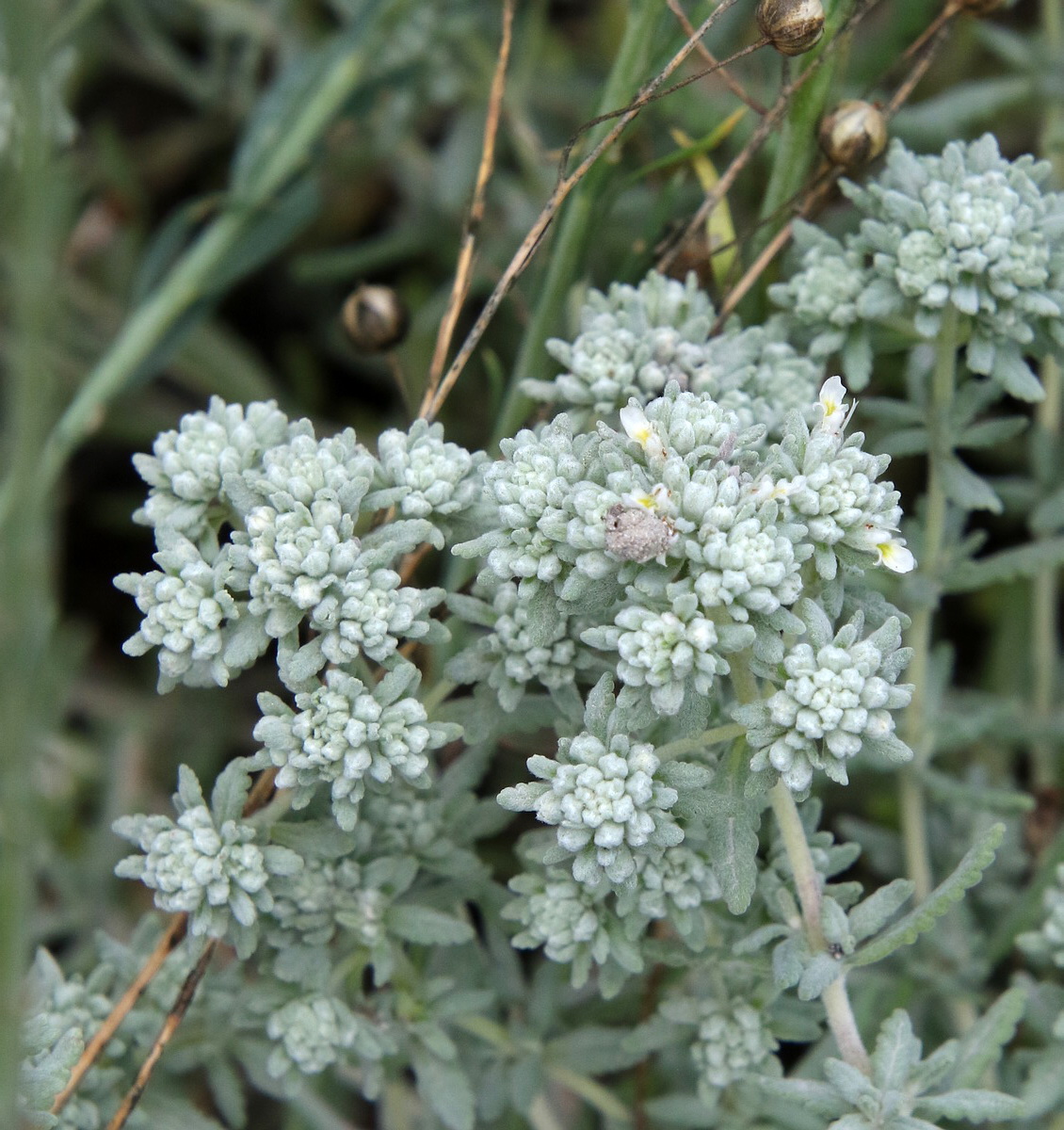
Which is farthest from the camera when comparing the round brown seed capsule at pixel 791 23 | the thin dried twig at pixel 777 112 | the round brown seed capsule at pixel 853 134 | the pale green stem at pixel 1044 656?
the pale green stem at pixel 1044 656

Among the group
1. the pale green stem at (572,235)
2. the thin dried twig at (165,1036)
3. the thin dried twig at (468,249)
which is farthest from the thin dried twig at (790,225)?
the thin dried twig at (165,1036)

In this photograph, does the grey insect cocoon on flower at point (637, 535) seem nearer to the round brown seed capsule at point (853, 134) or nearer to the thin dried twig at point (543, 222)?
the thin dried twig at point (543, 222)

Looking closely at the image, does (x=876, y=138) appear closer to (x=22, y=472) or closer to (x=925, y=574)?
(x=925, y=574)

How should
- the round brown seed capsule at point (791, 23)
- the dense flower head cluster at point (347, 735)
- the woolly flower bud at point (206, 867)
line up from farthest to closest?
1. the round brown seed capsule at point (791, 23)
2. the woolly flower bud at point (206, 867)
3. the dense flower head cluster at point (347, 735)

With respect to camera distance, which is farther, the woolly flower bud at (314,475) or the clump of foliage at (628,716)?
the woolly flower bud at (314,475)

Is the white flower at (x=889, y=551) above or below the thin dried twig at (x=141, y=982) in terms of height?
above

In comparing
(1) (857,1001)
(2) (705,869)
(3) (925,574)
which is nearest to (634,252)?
(3) (925,574)

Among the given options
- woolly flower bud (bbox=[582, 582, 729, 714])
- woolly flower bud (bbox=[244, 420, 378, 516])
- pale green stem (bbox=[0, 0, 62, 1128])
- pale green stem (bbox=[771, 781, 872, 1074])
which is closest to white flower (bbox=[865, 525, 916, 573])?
woolly flower bud (bbox=[582, 582, 729, 714])
